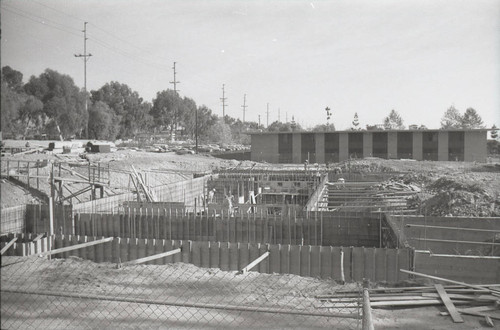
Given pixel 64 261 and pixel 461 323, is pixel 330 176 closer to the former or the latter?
pixel 64 261

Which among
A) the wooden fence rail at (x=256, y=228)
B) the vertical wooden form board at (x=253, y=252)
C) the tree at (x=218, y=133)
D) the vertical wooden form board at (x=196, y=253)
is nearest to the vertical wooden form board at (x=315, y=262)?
the vertical wooden form board at (x=253, y=252)

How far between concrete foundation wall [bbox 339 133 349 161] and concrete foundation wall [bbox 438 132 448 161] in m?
9.99

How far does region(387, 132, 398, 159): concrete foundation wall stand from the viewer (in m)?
54.9

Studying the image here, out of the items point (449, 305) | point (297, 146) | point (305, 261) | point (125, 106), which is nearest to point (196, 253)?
point (305, 261)

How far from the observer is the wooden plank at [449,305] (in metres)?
7.10

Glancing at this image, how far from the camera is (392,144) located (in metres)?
55.0

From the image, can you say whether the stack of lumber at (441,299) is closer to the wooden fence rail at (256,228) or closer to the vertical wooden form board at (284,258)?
the vertical wooden form board at (284,258)

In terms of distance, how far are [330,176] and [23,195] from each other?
770 inches

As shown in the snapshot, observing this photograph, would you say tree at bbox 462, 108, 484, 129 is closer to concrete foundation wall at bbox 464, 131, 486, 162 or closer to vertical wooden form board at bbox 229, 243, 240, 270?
concrete foundation wall at bbox 464, 131, 486, 162

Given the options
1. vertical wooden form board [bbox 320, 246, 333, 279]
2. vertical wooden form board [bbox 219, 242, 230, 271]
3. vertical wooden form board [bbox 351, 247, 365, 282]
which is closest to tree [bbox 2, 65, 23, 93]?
vertical wooden form board [bbox 219, 242, 230, 271]

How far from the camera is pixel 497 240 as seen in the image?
14852 millimetres

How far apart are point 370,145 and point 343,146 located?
120 inches

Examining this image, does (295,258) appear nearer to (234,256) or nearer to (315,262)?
(315,262)

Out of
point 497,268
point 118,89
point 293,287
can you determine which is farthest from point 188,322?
point 118,89
